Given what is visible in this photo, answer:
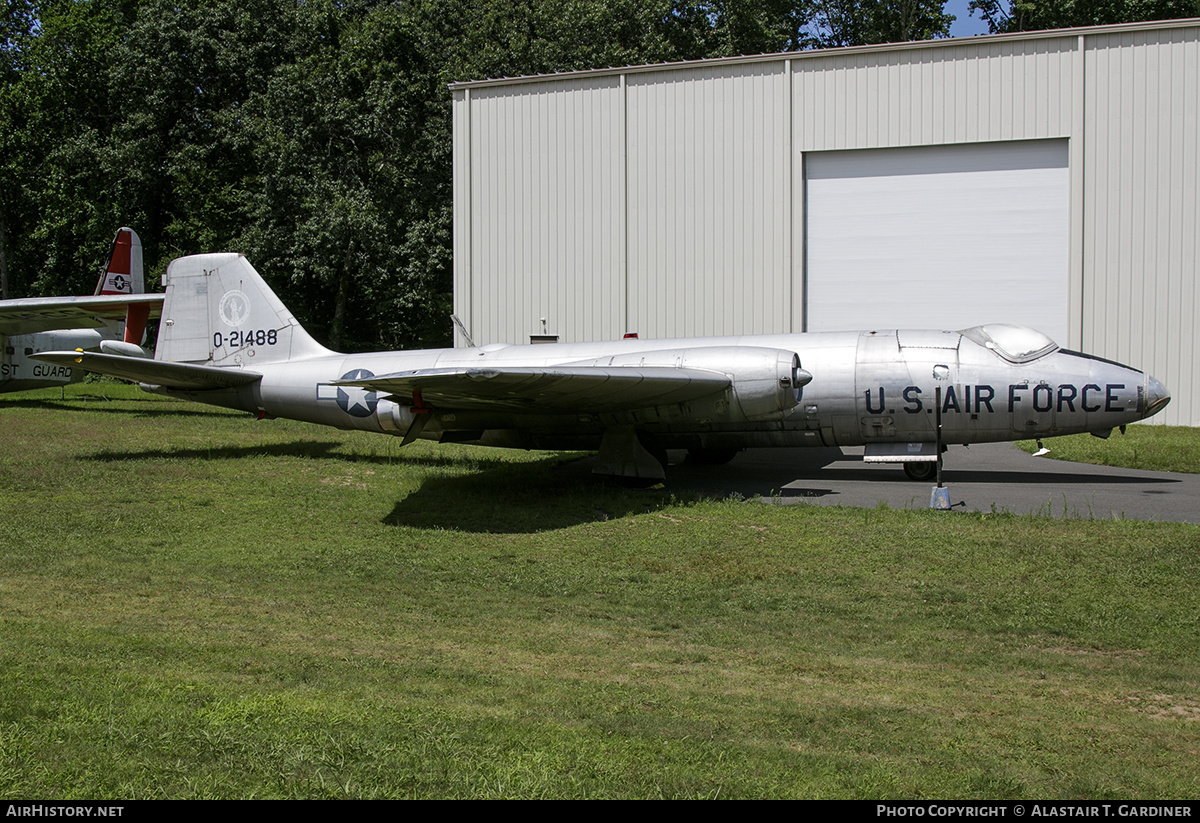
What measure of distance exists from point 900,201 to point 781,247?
312 cm

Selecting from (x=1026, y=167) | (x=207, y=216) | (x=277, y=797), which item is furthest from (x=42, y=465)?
(x=207, y=216)

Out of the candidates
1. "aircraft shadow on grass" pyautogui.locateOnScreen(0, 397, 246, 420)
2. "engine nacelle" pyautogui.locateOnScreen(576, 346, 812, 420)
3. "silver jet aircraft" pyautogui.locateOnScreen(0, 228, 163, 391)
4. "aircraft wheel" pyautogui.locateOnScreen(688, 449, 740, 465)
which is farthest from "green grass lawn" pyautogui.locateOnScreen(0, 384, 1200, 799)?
"silver jet aircraft" pyautogui.locateOnScreen(0, 228, 163, 391)

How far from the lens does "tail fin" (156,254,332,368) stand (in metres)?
17.9

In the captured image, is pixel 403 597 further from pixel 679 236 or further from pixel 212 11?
pixel 212 11

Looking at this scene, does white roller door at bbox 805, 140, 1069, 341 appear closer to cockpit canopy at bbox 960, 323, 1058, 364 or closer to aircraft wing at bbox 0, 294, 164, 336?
cockpit canopy at bbox 960, 323, 1058, 364

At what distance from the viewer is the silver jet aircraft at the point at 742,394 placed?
45.5 ft

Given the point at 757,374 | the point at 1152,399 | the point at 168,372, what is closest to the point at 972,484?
the point at 1152,399

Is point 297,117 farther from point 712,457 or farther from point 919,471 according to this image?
point 919,471

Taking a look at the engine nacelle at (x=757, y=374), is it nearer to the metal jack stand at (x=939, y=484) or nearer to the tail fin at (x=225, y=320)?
the metal jack stand at (x=939, y=484)

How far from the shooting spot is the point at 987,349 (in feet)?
48.2

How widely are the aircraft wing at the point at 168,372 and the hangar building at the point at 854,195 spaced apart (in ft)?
32.9

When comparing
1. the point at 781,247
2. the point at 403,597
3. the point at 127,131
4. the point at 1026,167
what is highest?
the point at 127,131

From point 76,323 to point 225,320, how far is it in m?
13.3

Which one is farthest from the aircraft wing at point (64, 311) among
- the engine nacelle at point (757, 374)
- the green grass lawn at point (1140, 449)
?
the green grass lawn at point (1140, 449)
